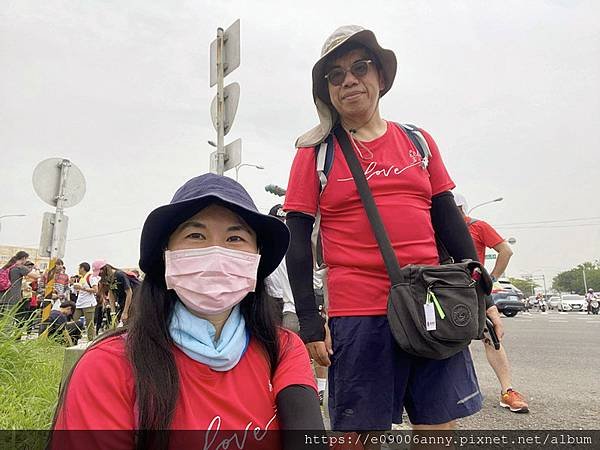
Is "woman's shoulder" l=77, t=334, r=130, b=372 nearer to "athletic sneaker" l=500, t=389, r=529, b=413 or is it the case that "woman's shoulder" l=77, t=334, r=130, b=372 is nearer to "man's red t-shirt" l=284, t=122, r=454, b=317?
"man's red t-shirt" l=284, t=122, r=454, b=317

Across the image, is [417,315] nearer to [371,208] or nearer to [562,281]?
[371,208]

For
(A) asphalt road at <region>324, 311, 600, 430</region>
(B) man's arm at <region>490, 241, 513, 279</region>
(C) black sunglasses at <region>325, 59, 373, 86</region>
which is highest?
(C) black sunglasses at <region>325, 59, 373, 86</region>

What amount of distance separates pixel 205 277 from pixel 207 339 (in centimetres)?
21

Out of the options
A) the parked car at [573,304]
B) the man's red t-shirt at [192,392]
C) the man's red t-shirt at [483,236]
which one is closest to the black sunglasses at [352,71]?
the man's red t-shirt at [192,392]

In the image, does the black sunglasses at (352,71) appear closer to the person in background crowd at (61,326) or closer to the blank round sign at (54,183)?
the person in background crowd at (61,326)

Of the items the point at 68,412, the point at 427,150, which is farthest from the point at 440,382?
the point at 68,412

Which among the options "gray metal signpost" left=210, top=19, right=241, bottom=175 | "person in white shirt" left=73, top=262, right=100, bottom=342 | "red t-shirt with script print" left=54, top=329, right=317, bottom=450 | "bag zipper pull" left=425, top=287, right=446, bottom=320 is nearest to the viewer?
"red t-shirt with script print" left=54, top=329, right=317, bottom=450

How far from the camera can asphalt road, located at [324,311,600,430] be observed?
148 inches

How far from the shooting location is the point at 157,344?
1484 mm

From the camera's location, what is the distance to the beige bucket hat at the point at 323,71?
230 centimetres

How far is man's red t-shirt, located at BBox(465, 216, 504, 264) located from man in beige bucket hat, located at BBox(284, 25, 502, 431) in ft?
6.68

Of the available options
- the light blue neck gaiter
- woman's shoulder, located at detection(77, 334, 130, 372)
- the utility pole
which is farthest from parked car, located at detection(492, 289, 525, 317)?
woman's shoulder, located at detection(77, 334, 130, 372)

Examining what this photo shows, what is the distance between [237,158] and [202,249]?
299 centimetres

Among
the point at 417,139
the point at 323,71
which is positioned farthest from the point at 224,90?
the point at 417,139
